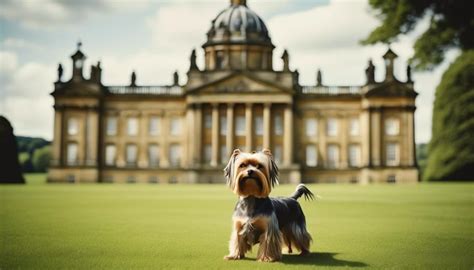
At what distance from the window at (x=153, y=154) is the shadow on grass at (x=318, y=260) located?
6334cm

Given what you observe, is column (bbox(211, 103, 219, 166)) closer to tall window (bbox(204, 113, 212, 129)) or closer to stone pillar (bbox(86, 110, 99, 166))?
tall window (bbox(204, 113, 212, 129))

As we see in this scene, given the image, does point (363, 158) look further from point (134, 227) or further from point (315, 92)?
point (134, 227)

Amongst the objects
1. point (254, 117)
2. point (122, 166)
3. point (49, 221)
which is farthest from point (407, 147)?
point (49, 221)

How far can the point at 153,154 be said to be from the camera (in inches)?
2896

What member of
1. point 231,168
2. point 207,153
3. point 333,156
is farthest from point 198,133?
point 231,168

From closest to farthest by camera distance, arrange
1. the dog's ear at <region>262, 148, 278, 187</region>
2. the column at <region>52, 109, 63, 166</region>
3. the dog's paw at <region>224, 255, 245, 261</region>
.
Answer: the dog's ear at <region>262, 148, 278, 187</region>, the dog's paw at <region>224, 255, 245, 261</region>, the column at <region>52, 109, 63, 166</region>

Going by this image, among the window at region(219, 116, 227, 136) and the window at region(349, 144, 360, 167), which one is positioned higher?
the window at region(219, 116, 227, 136)

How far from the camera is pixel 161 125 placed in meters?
73.4

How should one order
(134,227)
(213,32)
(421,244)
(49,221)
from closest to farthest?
(421,244)
(134,227)
(49,221)
(213,32)

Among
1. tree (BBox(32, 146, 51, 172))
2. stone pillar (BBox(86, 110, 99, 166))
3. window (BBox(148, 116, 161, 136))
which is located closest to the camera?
stone pillar (BBox(86, 110, 99, 166))

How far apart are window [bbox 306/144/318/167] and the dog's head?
63.4m

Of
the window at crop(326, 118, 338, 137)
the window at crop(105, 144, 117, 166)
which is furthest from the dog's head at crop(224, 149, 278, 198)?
the window at crop(105, 144, 117, 166)

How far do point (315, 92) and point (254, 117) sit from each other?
7.09 m

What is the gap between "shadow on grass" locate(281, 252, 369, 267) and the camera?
974 centimetres
